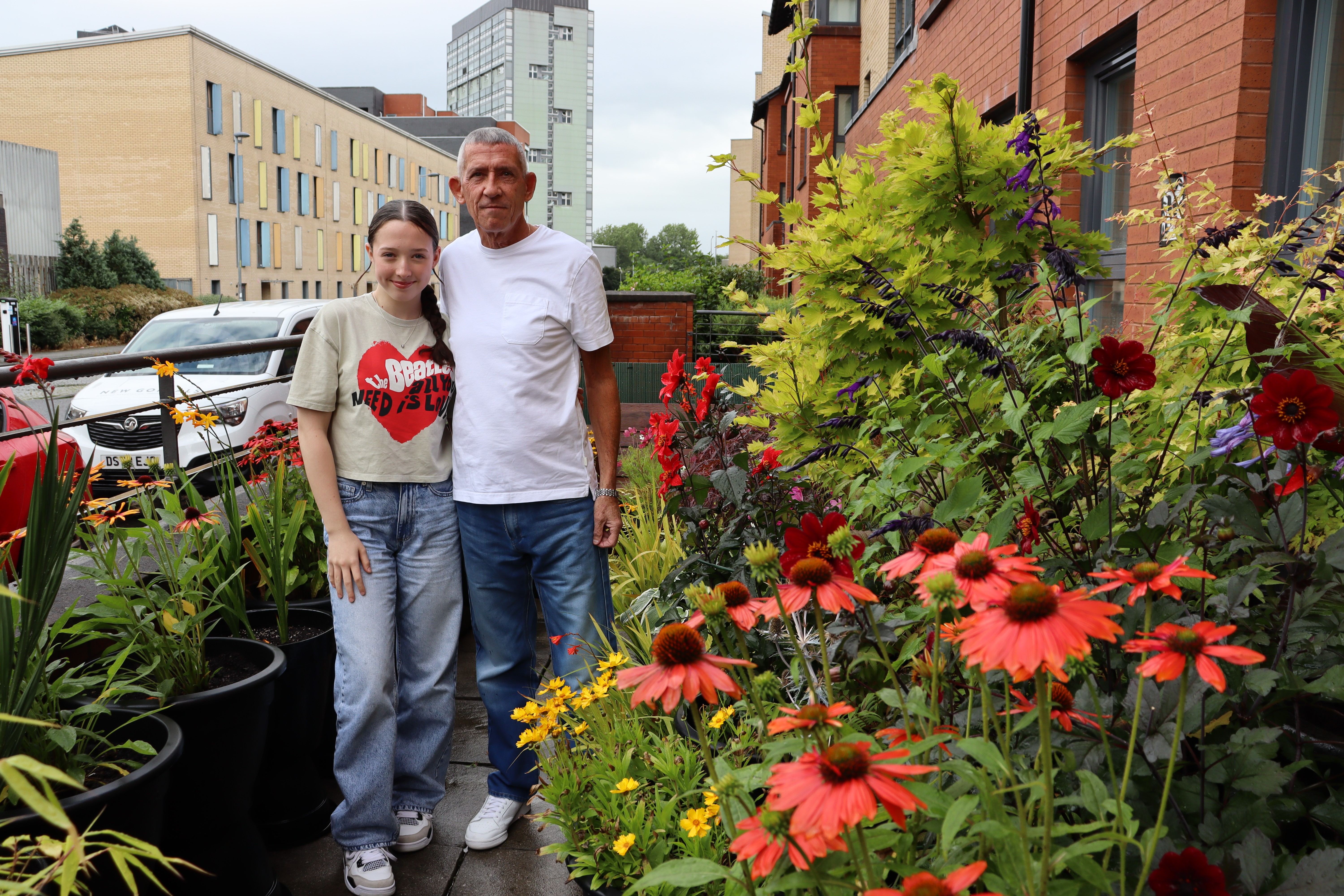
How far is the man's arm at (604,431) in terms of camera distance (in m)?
2.67

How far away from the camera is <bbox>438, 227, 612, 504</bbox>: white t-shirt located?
248 cm

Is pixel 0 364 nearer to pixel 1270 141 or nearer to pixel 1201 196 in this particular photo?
pixel 1201 196

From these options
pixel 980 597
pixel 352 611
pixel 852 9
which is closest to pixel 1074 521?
pixel 980 597

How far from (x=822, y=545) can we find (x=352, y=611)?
156 centimetres

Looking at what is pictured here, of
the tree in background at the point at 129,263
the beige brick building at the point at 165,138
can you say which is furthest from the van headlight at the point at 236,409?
the beige brick building at the point at 165,138

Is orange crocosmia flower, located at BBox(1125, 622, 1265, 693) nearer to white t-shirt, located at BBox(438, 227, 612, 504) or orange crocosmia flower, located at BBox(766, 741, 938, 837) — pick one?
orange crocosmia flower, located at BBox(766, 741, 938, 837)

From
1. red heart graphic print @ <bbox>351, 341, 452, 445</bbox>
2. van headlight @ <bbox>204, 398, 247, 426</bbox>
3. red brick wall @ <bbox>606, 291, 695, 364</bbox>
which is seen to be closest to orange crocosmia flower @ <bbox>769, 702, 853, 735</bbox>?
red heart graphic print @ <bbox>351, 341, 452, 445</bbox>

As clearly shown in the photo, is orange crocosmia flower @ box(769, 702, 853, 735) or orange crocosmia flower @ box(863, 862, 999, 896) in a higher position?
orange crocosmia flower @ box(769, 702, 853, 735)

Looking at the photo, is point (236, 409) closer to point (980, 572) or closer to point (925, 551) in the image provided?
point (925, 551)

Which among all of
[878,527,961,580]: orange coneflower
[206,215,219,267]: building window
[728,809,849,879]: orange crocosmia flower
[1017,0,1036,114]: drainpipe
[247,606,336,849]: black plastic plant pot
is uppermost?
[206,215,219,267]: building window

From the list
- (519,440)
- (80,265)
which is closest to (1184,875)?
(519,440)

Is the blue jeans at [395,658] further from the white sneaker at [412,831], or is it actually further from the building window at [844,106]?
the building window at [844,106]

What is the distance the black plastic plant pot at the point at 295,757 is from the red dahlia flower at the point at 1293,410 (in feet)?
7.34

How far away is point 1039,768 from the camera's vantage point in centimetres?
115
